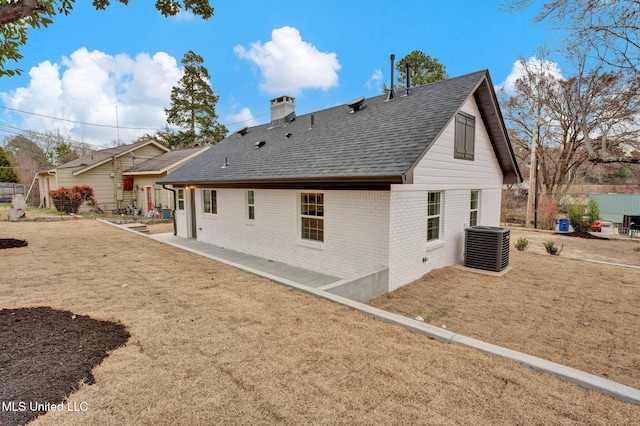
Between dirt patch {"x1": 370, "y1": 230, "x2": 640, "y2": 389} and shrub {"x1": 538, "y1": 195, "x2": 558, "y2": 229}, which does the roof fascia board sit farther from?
shrub {"x1": 538, "y1": 195, "x2": 558, "y2": 229}

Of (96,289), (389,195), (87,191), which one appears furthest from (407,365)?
(87,191)

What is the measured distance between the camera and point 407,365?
3.22 m

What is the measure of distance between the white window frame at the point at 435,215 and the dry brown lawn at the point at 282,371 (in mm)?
2927

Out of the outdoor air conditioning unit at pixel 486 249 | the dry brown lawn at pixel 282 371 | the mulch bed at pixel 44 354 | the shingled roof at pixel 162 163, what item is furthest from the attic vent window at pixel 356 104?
the shingled roof at pixel 162 163

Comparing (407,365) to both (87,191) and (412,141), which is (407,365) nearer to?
(412,141)

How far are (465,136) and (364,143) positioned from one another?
3.11 meters

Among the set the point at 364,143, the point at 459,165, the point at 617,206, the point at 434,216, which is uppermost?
the point at 364,143

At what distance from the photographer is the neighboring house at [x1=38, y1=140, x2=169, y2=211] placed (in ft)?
70.3

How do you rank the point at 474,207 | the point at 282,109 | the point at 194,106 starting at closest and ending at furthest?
the point at 474,207
the point at 282,109
the point at 194,106

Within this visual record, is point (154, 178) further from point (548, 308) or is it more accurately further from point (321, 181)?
point (548, 308)

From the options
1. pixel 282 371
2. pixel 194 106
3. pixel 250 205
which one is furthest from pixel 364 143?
pixel 194 106

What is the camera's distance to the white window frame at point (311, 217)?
24.7 feet

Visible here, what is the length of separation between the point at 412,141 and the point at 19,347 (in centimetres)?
677

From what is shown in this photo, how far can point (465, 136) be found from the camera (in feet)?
27.7
